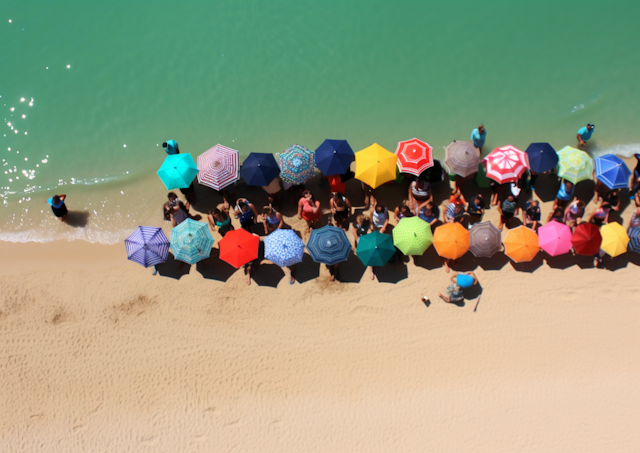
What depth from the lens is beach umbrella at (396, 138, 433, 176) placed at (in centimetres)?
934

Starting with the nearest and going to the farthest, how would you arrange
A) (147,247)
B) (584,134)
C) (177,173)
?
(147,247) → (177,173) → (584,134)

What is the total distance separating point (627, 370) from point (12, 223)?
17952 millimetres

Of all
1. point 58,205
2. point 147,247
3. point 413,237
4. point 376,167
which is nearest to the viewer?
point 413,237

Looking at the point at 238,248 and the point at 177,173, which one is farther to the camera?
the point at 177,173

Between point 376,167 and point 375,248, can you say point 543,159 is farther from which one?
point 375,248

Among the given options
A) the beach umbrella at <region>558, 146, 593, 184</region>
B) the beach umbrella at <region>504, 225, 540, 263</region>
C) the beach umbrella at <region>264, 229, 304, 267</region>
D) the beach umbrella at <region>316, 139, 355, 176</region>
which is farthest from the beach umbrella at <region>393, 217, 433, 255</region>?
the beach umbrella at <region>558, 146, 593, 184</region>

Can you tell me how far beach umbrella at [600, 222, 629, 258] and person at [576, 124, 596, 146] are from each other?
11.3ft

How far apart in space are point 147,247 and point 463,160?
862 centimetres

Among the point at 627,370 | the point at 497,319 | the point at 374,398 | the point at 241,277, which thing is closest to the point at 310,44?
the point at 241,277

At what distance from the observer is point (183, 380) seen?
9.16m

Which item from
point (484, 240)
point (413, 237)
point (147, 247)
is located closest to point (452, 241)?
point (484, 240)

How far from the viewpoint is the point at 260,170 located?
30.6ft

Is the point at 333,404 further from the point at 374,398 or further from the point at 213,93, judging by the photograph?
the point at 213,93

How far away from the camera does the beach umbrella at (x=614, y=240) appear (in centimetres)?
888
